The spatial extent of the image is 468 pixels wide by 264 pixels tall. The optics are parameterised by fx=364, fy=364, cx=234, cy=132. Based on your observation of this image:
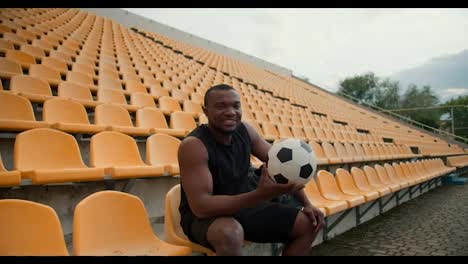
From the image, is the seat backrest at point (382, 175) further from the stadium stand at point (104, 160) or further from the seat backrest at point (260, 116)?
the seat backrest at point (260, 116)

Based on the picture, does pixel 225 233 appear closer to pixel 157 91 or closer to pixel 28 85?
pixel 28 85

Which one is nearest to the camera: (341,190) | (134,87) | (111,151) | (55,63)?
(111,151)

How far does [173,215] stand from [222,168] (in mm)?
361

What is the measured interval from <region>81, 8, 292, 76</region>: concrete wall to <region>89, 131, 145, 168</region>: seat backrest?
1143 centimetres

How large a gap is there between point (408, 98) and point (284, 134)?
35.0m

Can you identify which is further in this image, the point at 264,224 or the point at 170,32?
the point at 170,32

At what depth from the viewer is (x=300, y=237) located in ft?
5.34

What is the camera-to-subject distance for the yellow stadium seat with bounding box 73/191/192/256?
143 centimetres

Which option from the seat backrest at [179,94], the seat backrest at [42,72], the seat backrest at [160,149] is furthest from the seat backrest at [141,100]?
the seat backrest at [160,149]

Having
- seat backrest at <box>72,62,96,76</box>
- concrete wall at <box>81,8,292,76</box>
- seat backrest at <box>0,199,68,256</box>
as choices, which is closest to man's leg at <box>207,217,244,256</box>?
seat backrest at <box>0,199,68,256</box>

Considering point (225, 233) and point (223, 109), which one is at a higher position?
point (223, 109)

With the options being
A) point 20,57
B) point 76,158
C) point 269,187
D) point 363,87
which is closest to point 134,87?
point 20,57

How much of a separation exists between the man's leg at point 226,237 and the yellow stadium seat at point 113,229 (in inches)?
7.8

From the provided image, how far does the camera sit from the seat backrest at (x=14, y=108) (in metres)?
2.37
